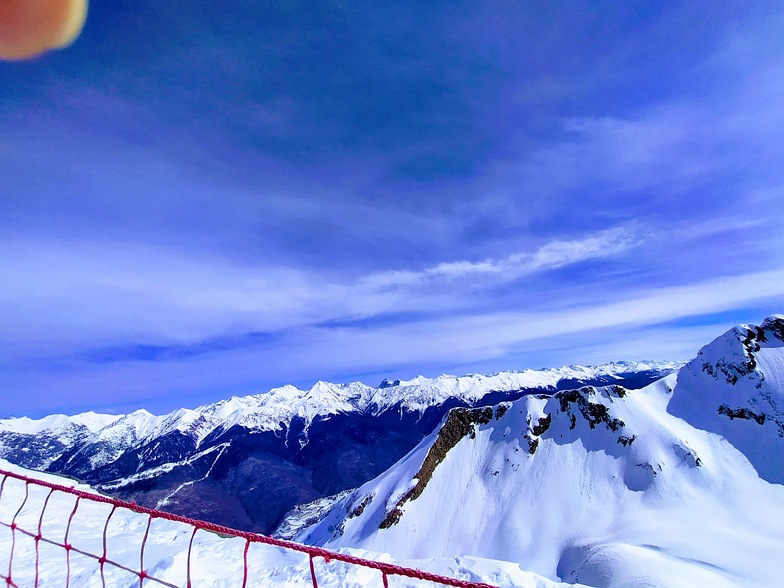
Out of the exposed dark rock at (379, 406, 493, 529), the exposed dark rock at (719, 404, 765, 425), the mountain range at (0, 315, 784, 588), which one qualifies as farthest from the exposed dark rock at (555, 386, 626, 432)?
the exposed dark rock at (719, 404, 765, 425)

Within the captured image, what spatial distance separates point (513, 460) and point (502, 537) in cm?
2797

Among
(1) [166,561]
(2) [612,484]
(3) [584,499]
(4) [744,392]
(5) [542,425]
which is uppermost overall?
(1) [166,561]

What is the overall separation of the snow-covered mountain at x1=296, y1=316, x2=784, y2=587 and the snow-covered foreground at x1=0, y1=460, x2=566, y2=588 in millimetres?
57061

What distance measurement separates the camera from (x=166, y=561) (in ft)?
45.4

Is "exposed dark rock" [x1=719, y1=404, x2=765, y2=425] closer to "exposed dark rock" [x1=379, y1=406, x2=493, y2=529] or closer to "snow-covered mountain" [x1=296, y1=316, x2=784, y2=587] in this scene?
"snow-covered mountain" [x1=296, y1=316, x2=784, y2=587]

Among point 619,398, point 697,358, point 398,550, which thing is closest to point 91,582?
point 398,550

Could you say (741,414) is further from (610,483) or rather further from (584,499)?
(584,499)

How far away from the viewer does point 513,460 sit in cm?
12188

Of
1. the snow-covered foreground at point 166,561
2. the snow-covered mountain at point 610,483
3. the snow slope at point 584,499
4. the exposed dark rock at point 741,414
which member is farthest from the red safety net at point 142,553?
the exposed dark rock at point 741,414

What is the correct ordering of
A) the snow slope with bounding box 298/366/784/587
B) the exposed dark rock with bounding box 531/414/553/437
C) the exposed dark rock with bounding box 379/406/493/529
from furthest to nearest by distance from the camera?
the exposed dark rock with bounding box 531/414/553/437
the exposed dark rock with bounding box 379/406/493/529
the snow slope with bounding box 298/366/784/587

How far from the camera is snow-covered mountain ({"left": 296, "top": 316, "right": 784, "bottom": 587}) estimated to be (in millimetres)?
74562

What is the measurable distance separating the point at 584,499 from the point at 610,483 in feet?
30.0

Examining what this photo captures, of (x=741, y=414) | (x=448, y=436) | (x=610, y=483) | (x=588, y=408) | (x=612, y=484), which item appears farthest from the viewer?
(x=448, y=436)

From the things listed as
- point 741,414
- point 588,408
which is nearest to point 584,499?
point 588,408
